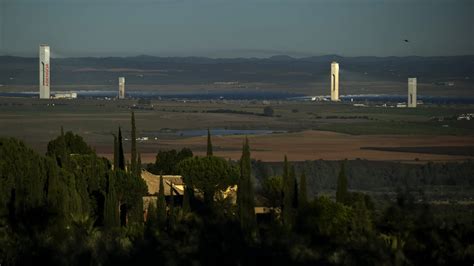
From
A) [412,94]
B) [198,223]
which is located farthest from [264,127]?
[198,223]

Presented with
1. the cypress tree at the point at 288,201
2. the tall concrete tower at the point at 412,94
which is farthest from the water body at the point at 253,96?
the cypress tree at the point at 288,201

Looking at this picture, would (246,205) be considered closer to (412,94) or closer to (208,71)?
(412,94)

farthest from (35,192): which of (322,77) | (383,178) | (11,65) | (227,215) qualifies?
(322,77)

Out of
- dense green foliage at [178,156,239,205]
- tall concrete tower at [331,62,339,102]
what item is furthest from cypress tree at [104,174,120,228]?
tall concrete tower at [331,62,339,102]

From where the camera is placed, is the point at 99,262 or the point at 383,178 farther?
the point at 383,178

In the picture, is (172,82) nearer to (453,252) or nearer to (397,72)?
(397,72)

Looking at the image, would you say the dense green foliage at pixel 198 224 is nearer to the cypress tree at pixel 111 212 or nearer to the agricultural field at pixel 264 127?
the cypress tree at pixel 111 212

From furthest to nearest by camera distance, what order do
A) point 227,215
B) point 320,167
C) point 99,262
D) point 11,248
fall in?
point 320,167 < point 227,215 < point 11,248 < point 99,262
